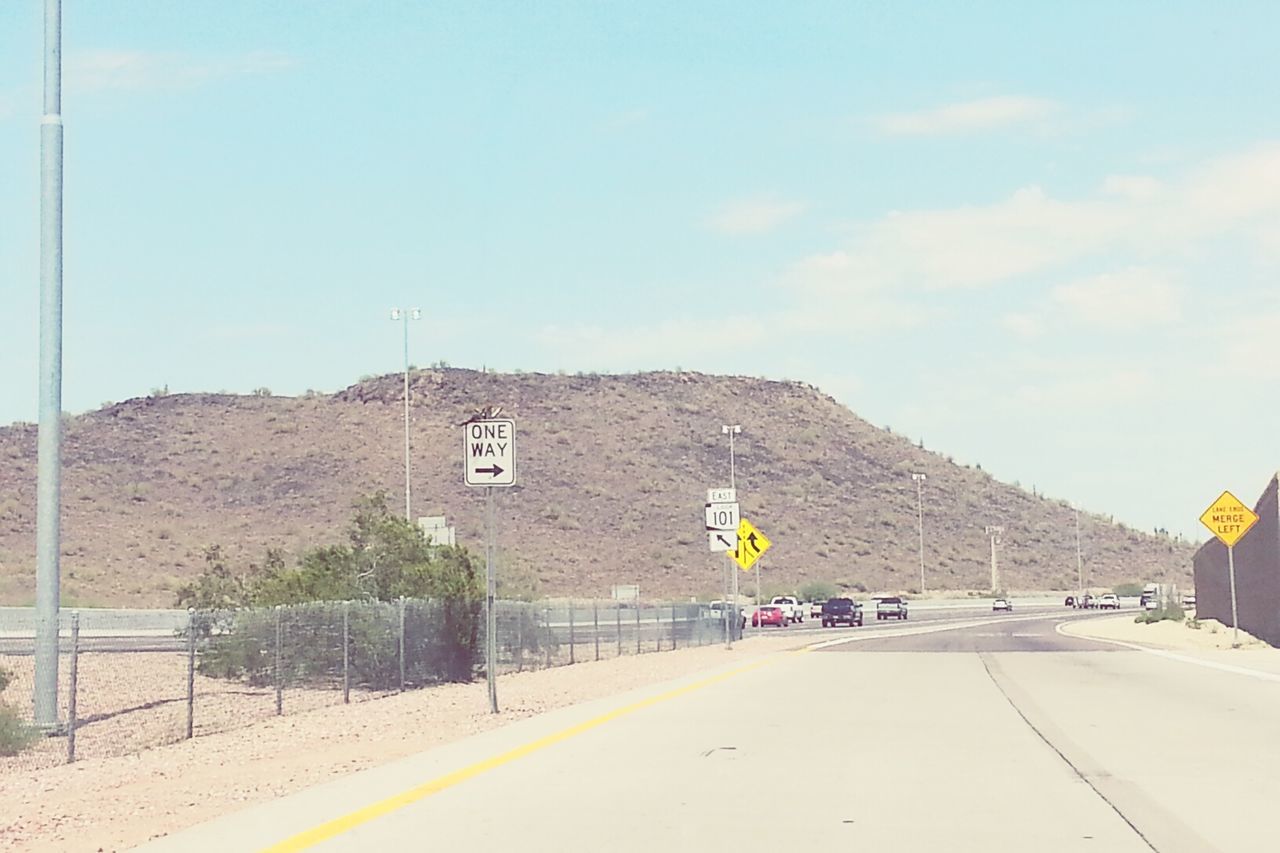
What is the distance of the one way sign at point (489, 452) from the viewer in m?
22.3

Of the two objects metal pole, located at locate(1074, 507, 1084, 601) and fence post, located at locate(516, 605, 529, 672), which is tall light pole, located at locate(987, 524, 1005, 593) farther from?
fence post, located at locate(516, 605, 529, 672)

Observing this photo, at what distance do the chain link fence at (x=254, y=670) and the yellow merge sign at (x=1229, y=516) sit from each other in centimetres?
1711

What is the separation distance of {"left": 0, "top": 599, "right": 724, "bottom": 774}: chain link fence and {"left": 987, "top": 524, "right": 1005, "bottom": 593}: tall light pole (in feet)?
267

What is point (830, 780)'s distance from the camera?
14.4 metres

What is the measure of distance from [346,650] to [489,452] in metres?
4.46

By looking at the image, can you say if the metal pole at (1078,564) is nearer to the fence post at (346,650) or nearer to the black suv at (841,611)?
the black suv at (841,611)

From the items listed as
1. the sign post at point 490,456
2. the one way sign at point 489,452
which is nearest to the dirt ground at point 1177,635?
the sign post at point 490,456

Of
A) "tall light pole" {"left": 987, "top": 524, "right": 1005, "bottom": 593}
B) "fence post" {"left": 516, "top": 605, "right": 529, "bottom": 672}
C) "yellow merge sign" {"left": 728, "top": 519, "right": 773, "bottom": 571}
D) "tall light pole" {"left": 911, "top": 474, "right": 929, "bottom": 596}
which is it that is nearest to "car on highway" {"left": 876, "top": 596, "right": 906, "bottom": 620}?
"tall light pole" {"left": 987, "top": 524, "right": 1005, "bottom": 593}

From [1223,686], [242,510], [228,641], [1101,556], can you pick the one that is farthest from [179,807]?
[1101,556]

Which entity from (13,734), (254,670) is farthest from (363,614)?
(13,734)

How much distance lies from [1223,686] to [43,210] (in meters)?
19.8

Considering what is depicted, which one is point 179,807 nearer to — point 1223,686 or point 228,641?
point 228,641

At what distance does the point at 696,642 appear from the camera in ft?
161

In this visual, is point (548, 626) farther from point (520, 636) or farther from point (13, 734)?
point (13, 734)
